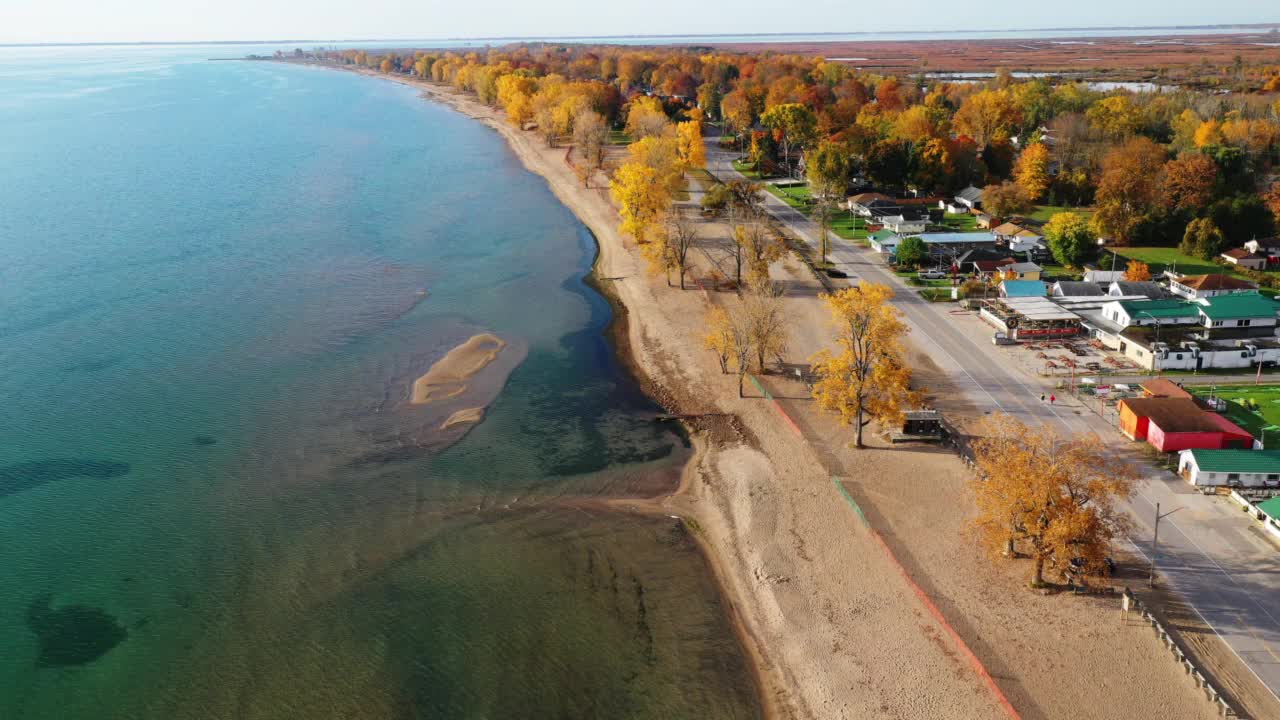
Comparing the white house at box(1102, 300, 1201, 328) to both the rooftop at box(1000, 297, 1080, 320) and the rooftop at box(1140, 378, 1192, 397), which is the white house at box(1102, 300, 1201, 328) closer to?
the rooftop at box(1000, 297, 1080, 320)

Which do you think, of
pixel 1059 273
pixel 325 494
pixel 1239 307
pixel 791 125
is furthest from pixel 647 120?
pixel 325 494

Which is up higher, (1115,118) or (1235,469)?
(1115,118)

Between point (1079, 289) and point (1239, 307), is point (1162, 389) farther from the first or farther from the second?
point (1079, 289)

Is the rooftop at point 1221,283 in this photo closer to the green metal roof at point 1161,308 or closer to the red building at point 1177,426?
the green metal roof at point 1161,308

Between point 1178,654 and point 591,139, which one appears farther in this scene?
point 591,139

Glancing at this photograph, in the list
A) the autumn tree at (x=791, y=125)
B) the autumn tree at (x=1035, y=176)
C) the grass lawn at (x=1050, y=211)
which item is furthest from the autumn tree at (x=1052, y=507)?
the autumn tree at (x=791, y=125)

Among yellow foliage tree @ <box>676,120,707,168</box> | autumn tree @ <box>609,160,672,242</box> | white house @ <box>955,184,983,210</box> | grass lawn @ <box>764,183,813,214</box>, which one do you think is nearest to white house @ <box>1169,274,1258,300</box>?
white house @ <box>955,184,983,210</box>
